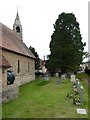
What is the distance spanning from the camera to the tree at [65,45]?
40.3 metres

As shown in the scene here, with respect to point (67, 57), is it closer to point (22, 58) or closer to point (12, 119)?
point (22, 58)

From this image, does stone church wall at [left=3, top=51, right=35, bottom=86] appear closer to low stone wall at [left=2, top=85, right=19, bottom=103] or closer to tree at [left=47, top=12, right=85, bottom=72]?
low stone wall at [left=2, top=85, right=19, bottom=103]

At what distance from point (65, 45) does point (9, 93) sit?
1047 inches

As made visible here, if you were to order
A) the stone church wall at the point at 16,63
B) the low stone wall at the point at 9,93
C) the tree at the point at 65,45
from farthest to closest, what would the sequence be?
1. the tree at the point at 65,45
2. the stone church wall at the point at 16,63
3. the low stone wall at the point at 9,93

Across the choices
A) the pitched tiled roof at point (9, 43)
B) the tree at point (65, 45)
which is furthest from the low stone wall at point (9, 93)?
the tree at point (65, 45)

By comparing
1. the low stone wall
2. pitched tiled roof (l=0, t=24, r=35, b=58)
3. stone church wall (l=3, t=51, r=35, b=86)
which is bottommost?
the low stone wall

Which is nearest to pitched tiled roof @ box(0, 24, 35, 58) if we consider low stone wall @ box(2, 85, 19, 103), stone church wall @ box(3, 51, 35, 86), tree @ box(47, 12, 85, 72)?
stone church wall @ box(3, 51, 35, 86)

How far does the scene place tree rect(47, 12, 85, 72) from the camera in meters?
40.3

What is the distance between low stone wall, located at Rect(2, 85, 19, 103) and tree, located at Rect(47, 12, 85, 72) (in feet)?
80.9

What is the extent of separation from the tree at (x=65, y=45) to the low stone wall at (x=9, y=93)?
80.9ft

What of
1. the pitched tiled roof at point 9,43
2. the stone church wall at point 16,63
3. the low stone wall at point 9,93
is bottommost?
the low stone wall at point 9,93

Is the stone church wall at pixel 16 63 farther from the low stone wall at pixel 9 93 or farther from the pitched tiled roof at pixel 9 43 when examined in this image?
the low stone wall at pixel 9 93

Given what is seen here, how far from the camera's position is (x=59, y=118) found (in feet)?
35.5

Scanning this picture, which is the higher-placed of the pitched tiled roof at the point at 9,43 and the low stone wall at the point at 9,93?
the pitched tiled roof at the point at 9,43
